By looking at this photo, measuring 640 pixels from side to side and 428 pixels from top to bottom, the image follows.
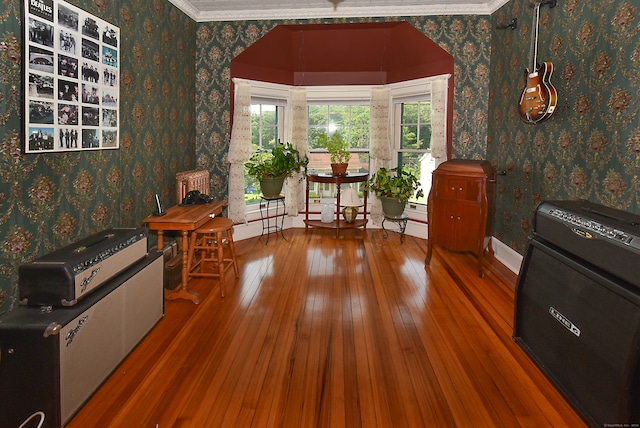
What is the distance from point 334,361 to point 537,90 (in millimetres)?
2714

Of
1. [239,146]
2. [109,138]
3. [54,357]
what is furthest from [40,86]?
[239,146]

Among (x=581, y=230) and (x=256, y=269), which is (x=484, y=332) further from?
(x=256, y=269)

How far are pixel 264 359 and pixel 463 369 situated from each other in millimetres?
1167

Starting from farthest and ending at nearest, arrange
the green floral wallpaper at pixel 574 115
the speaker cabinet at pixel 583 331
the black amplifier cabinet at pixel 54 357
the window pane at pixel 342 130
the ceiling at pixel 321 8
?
the window pane at pixel 342 130 < the ceiling at pixel 321 8 < the green floral wallpaper at pixel 574 115 < the black amplifier cabinet at pixel 54 357 < the speaker cabinet at pixel 583 331

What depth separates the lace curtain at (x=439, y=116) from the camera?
229 inches

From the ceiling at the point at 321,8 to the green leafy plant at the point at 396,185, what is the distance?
192cm

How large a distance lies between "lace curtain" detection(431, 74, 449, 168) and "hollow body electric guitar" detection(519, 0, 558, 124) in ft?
5.33

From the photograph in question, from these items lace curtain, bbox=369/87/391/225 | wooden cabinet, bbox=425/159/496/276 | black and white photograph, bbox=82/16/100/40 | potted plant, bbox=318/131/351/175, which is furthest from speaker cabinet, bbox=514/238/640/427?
lace curtain, bbox=369/87/391/225

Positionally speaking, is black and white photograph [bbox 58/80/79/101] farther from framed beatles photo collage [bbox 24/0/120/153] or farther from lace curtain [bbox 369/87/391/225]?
lace curtain [bbox 369/87/391/225]

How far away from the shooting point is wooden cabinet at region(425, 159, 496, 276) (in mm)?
4438

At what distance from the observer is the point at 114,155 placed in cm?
377

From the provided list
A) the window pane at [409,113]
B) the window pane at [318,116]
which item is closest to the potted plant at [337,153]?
the window pane at [318,116]

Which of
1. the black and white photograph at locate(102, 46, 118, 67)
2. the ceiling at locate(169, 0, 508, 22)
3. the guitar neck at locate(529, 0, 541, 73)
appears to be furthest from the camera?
the ceiling at locate(169, 0, 508, 22)

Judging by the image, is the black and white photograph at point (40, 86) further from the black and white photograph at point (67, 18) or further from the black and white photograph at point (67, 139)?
the black and white photograph at point (67, 18)
